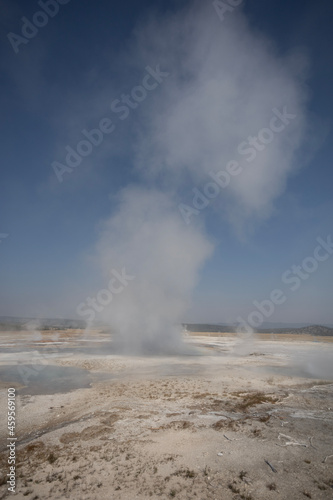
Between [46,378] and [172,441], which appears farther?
[46,378]

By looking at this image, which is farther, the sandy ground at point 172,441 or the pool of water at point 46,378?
the pool of water at point 46,378

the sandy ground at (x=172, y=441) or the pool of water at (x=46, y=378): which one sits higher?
the sandy ground at (x=172, y=441)

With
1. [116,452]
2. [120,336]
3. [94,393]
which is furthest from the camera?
[120,336]

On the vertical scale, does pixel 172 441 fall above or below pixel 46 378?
above

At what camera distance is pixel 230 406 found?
11547 mm

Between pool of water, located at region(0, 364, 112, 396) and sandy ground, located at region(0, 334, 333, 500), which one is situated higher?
sandy ground, located at region(0, 334, 333, 500)

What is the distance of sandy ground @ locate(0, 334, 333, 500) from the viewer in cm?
588

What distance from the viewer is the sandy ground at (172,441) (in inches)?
231

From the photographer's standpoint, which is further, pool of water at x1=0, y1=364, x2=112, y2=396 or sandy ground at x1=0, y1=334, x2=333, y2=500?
pool of water at x1=0, y1=364, x2=112, y2=396

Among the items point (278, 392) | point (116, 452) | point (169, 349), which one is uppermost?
point (116, 452)

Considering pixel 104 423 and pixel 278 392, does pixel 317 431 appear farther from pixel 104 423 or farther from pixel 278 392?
pixel 104 423

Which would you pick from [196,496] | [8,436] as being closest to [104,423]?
[8,436]

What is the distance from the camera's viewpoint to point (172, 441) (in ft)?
26.6

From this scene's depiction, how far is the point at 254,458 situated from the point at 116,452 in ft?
12.7
